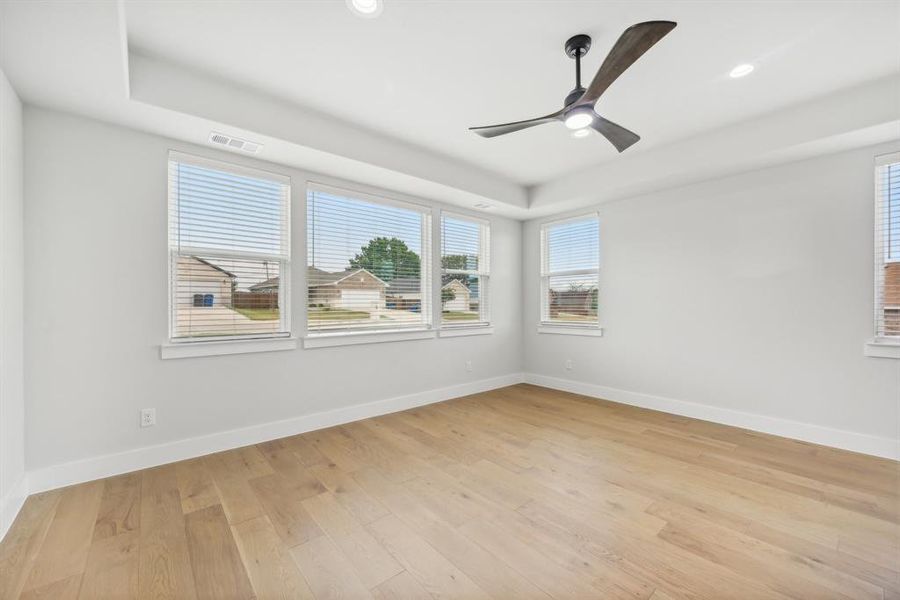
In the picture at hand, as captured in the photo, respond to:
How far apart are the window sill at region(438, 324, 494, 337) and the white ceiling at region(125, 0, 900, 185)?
2373 millimetres

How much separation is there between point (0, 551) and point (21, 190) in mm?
2000

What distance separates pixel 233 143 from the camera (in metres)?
2.89

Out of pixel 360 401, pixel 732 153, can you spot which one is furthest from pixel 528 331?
pixel 732 153

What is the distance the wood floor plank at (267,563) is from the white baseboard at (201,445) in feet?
3.85

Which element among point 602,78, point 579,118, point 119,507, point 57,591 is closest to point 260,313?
point 119,507

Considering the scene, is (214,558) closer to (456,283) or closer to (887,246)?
(456,283)

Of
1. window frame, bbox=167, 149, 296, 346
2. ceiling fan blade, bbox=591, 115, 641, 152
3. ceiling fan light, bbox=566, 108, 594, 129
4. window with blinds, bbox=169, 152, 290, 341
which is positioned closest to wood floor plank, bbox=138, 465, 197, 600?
window frame, bbox=167, 149, 296, 346

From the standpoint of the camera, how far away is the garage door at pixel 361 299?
12.4 ft

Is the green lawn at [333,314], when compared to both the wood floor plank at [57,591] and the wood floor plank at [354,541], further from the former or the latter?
the wood floor plank at [57,591]

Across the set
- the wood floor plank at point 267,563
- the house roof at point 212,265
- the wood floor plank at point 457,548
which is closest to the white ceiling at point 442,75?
the house roof at point 212,265

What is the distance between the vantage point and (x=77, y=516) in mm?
2098

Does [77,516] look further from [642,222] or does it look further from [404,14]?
[642,222]

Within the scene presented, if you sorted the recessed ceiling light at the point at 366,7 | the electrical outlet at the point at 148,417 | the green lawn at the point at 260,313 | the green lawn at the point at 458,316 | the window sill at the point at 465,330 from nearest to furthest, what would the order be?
the recessed ceiling light at the point at 366,7 → the electrical outlet at the point at 148,417 → the green lawn at the point at 260,313 → the window sill at the point at 465,330 → the green lawn at the point at 458,316

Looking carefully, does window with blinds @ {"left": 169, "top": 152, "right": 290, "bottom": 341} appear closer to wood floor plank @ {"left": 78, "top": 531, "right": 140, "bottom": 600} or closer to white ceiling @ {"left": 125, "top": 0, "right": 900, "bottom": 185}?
white ceiling @ {"left": 125, "top": 0, "right": 900, "bottom": 185}
